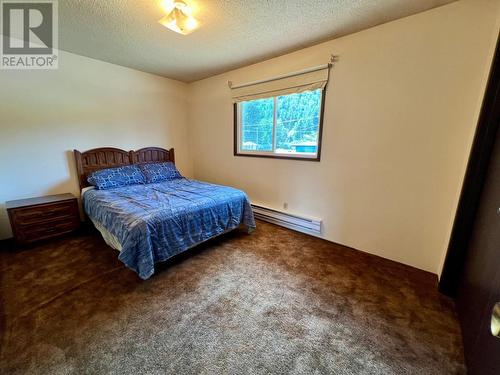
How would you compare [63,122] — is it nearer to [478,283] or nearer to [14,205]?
[14,205]

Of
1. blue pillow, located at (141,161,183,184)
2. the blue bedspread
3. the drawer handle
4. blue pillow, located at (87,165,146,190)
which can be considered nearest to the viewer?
the drawer handle

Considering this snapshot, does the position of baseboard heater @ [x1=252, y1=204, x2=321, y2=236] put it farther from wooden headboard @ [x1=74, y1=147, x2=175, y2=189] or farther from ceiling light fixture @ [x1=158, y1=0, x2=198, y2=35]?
ceiling light fixture @ [x1=158, y1=0, x2=198, y2=35]

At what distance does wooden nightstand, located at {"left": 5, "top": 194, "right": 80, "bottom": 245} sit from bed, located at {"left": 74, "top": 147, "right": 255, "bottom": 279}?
21 centimetres

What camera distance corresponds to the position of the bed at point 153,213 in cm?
183

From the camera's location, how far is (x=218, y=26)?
2.11 m

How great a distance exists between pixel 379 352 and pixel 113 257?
2470 millimetres

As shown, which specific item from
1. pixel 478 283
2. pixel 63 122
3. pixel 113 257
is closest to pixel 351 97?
pixel 478 283

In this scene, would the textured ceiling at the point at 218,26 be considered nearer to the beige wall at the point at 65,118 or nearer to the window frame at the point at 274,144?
the beige wall at the point at 65,118

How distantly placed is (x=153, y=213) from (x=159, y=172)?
1.74m

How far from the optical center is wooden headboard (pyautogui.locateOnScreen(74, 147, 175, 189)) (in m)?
3.00

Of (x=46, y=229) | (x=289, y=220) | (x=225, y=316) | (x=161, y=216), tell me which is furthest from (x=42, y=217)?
(x=289, y=220)

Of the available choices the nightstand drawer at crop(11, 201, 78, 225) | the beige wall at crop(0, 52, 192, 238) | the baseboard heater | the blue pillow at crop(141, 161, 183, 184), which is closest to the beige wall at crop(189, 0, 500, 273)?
the baseboard heater

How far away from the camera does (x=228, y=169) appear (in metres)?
3.73

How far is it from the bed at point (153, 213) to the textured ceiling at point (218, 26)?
1483 mm
